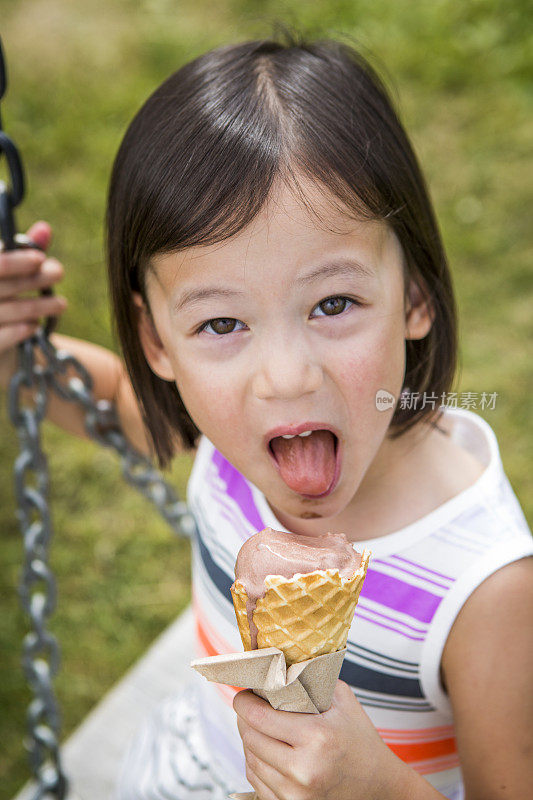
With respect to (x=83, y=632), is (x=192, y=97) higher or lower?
higher

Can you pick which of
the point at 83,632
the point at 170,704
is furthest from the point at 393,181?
the point at 83,632

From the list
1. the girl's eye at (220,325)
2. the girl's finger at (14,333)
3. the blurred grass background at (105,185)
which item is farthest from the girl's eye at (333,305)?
the blurred grass background at (105,185)

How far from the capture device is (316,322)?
104 centimetres

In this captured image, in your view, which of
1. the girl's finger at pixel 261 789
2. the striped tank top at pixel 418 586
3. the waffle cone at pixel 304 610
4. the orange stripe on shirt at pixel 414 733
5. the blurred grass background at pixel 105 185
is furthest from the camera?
the blurred grass background at pixel 105 185

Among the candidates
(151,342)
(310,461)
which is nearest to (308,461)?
(310,461)

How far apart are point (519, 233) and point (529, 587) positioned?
2482 mm

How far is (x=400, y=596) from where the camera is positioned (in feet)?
4.00

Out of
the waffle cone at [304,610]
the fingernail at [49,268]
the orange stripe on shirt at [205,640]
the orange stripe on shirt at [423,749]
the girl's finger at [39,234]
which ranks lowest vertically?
the orange stripe on shirt at [423,749]

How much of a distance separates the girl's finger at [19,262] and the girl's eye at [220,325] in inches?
19.4

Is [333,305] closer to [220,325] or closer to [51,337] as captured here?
[220,325]

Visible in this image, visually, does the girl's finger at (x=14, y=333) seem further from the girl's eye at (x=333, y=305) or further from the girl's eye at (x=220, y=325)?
the girl's eye at (x=333, y=305)

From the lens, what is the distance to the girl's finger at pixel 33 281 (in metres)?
1.49

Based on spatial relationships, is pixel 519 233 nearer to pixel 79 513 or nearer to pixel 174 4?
pixel 79 513

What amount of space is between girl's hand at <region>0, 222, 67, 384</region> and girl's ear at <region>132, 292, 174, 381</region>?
10.0 inches
